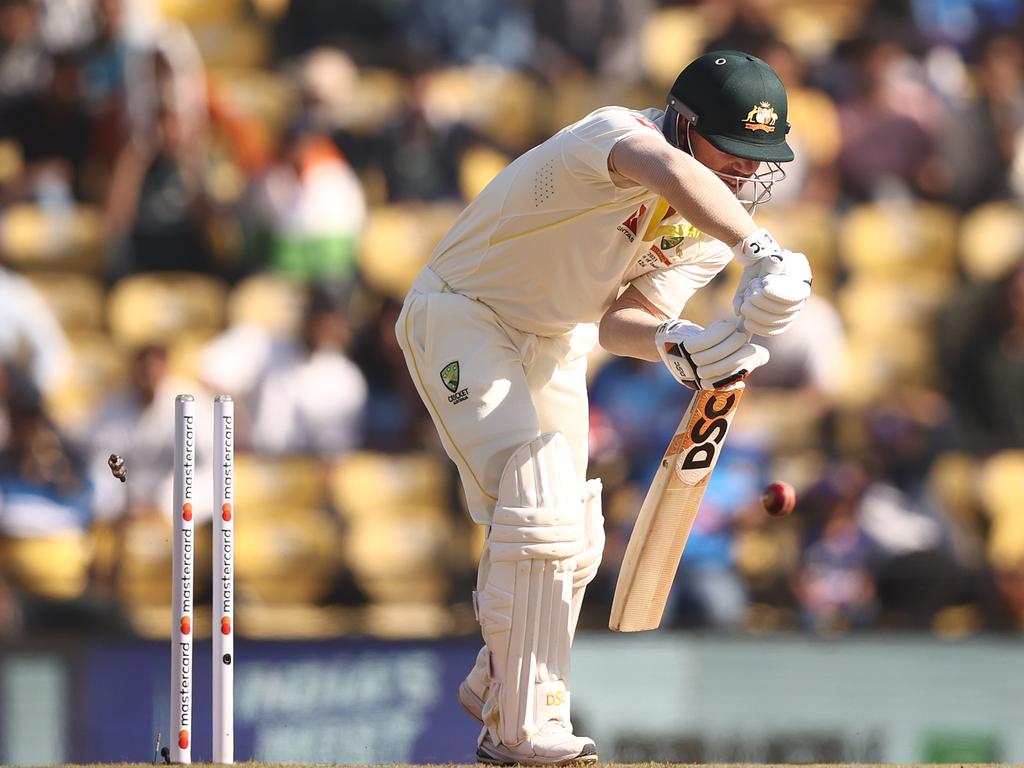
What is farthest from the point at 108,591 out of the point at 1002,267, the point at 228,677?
the point at 1002,267

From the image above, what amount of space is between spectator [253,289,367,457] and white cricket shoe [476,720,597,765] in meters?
3.31

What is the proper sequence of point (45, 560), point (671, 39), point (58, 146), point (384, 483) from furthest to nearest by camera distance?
point (671, 39) → point (58, 146) → point (384, 483) → point (45, 560)

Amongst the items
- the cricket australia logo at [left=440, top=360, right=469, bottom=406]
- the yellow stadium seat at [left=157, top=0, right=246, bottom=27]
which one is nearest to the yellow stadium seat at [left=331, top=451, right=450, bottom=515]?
the yellow stadium seat at [left=157, top=0, right=246, bottom=27]

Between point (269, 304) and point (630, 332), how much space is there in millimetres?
3582

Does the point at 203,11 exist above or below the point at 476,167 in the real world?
above

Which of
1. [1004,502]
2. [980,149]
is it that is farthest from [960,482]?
[980,149]

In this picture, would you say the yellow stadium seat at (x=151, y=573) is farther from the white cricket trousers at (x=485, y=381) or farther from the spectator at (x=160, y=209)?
the white cricket trousers at (x=485, y=381)

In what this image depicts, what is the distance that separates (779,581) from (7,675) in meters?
3.05

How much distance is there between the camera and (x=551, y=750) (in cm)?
398

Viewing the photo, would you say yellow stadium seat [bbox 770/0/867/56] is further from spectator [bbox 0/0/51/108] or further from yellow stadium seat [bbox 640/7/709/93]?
spectator [bbox 0/0/51/108]

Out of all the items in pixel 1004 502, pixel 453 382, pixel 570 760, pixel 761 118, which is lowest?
pixel 570 760

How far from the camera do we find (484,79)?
832cm

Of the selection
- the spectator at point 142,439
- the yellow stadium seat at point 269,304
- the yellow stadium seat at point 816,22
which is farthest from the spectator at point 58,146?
the yellow stadium seat at point 816,22

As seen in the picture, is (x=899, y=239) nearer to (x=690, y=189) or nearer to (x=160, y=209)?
(x=160, y=209)
